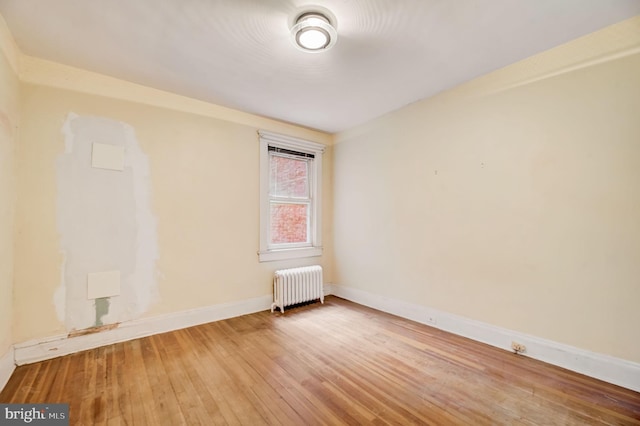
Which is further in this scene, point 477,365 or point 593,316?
point 477,365

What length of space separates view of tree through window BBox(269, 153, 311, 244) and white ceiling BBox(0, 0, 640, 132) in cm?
123

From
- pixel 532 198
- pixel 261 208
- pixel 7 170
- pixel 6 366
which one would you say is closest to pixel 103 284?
pixel 6 366

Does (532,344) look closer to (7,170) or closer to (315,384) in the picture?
(315,384)

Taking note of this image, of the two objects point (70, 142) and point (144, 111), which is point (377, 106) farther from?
point (70, 142)

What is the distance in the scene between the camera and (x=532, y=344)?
2.38 m

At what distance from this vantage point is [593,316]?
2.11m

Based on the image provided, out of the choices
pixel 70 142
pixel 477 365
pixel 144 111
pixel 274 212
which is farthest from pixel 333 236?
pixel 70 142

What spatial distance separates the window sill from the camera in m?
3.77

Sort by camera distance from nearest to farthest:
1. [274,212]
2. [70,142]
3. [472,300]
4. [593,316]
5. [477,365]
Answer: [593,316] → [477,365] → [70,142] → [472,300] → [274,212]

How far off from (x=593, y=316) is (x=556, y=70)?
2.02 m

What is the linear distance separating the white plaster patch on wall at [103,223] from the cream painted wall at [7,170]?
1.01 feet

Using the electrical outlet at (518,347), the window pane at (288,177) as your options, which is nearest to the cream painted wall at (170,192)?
the window pane at (288,177)

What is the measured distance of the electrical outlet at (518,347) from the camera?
7.93 ft

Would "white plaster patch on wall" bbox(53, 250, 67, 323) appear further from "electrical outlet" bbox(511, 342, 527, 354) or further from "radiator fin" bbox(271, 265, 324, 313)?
"electrical outlet" bbox(511, 342, 527, 354)
